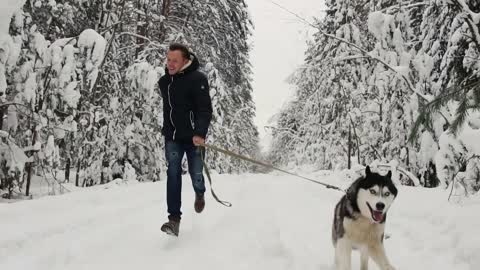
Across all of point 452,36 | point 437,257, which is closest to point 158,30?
point 452,36

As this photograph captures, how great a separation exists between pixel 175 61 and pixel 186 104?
1.63 feet

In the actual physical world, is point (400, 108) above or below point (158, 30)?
below

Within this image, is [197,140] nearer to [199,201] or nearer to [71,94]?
[199,201]

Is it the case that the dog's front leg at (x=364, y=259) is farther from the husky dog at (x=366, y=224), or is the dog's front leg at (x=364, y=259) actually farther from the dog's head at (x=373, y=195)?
the dog's head at (x=373, y=195)

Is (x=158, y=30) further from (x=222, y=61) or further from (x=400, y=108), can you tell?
(x=400, y=108)

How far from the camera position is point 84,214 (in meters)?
6.16

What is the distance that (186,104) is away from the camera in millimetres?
4926

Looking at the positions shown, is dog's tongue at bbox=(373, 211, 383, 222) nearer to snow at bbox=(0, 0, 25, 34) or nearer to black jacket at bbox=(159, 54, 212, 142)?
black jacket at bbox=(159, 54, 212, 142)

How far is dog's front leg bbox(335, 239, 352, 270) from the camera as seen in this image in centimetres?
364

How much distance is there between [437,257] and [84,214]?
14.9 feet

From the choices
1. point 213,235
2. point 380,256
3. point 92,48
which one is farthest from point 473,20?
point 92,48

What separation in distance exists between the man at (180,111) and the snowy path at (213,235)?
65cm

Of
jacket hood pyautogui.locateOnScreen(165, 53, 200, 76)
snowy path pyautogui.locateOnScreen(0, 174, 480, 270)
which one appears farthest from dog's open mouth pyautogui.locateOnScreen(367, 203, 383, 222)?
jacket hood pyautogui.locateOnScreen(165, 53, 200, 76)

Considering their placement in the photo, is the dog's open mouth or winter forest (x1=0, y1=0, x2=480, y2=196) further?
winter forest (x1=0, y1=0, x2=480, y2=196)
